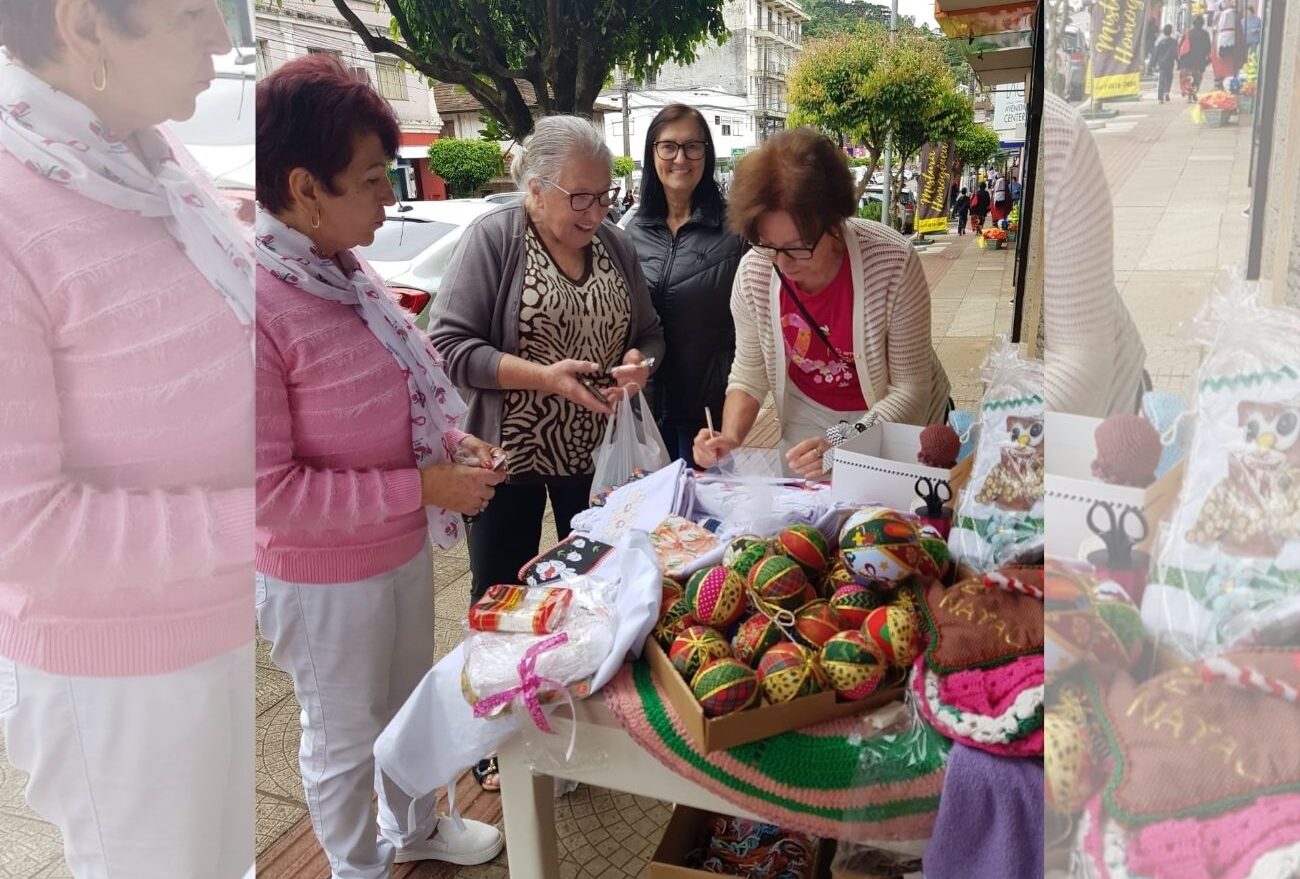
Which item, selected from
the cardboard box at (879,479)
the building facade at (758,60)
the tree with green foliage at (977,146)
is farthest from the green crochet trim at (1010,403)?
the tree with green foliage at (977,146)

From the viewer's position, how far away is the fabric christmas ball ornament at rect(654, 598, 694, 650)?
133cm

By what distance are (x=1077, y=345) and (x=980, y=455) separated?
756 millimetres

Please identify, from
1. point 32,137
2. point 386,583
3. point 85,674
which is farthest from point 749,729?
point 32,137

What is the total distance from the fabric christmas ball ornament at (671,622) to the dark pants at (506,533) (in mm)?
1038

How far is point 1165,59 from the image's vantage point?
26.0 inches

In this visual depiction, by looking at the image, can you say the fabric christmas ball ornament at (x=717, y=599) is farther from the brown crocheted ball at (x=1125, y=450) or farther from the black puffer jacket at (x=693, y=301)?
the black puffer jacket at (x=693, y=301)

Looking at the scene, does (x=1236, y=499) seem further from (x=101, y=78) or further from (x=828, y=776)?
(x=101, y=78)

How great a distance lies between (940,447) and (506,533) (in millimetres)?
1254

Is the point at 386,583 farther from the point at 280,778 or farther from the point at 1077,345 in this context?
the point at 1077,345

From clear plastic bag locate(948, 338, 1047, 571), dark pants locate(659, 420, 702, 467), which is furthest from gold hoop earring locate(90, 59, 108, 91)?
dark pants locate(659, 420, 702, 467)

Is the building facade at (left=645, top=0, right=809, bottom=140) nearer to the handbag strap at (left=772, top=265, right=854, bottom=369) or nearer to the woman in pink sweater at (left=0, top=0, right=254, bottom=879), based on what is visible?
the handbag strap at (left=772, top=265, right=854, bottom=369)

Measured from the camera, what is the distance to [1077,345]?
2.44 ft

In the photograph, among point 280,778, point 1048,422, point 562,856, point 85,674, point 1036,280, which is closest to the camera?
point 1048,422

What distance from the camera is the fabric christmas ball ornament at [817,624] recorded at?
1.28 m
